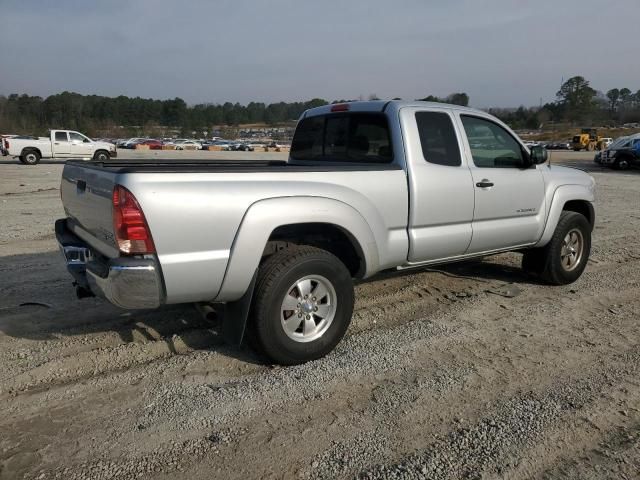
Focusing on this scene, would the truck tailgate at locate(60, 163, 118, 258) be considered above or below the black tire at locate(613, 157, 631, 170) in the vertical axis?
above

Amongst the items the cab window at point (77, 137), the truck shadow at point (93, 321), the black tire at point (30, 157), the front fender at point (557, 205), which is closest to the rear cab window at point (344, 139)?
the truck shadow at point (93, 321)

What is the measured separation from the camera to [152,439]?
9.77 ft

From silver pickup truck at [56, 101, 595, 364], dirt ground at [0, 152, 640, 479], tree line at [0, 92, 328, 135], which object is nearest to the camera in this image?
dirt ground at [0, 152, 640, 479]

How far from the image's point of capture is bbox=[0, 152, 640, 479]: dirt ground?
2.81 metres

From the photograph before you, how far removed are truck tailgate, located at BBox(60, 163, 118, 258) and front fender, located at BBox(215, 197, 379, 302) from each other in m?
0.74

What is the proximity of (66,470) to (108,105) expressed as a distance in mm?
140801

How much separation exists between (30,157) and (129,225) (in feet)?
95.2

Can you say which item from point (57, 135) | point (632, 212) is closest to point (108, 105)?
point (57, 135)

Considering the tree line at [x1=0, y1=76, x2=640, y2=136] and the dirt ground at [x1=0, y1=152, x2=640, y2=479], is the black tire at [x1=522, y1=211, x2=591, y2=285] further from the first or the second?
the tree line at [x1=0, y1=76, x2=640, y2=136]

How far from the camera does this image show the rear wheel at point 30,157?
91.9ft

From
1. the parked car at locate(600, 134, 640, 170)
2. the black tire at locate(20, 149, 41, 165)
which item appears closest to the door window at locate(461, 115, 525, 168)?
the parked car at locate(600, 134, 640, 170)

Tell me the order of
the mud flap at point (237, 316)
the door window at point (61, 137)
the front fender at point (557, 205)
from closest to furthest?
the mud flap at point (237, 316) < the front fender at point (557, 205) < the door window at point (61, 137)

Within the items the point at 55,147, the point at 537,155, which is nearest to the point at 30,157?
the point at 55,147

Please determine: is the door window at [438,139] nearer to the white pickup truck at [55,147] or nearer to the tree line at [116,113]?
the white pickup truck at [55,147]
